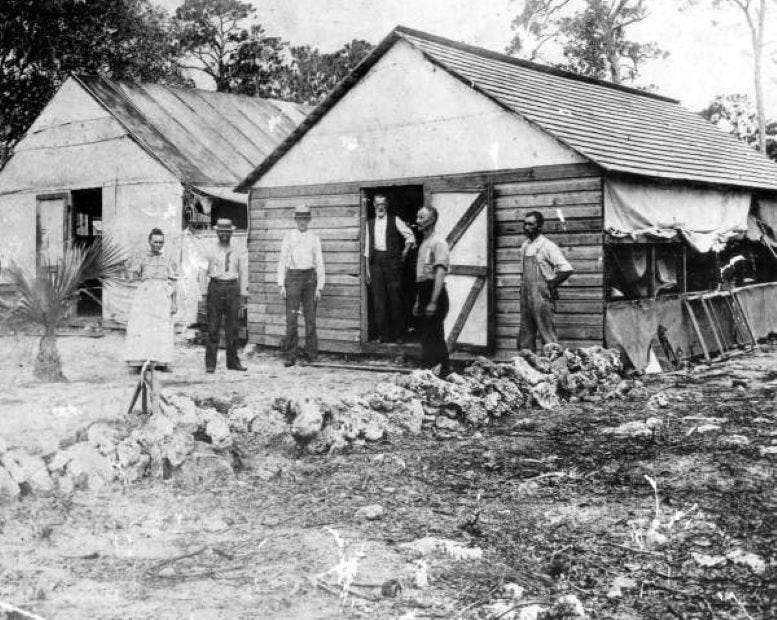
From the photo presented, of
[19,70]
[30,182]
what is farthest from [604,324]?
[19,70]

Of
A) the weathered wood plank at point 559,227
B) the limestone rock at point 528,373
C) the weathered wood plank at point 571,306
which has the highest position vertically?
the weathered wood plank at point 559,227

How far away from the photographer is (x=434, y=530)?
485cm

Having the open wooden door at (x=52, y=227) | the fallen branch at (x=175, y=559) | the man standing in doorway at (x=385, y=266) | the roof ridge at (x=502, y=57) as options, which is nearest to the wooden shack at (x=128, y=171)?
the open wooden door at (x=52, y=227)

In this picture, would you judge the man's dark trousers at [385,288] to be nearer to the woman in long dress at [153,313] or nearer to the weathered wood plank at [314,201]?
the weathered wood plank at [314,201]

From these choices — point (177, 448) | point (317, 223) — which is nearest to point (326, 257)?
point (317, 223)

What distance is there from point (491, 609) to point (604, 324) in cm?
676

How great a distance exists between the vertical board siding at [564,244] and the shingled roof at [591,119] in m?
0.54

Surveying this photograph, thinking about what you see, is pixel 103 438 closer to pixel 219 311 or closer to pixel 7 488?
pixel 7 488

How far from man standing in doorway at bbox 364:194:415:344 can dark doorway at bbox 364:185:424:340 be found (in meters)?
0.15

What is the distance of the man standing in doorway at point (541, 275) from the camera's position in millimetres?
9703

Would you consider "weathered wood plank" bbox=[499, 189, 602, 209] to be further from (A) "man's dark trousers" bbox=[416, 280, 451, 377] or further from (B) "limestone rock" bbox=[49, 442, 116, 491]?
(B) "limestone rock" bbox=[49, 442, 116, 491]

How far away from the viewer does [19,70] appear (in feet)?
70.6

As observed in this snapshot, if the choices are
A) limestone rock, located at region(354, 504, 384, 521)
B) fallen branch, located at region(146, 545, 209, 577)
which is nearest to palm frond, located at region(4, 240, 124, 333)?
limestone rock, located at region(354, 504, 384, 521)

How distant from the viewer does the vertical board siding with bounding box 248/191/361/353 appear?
12.4m
